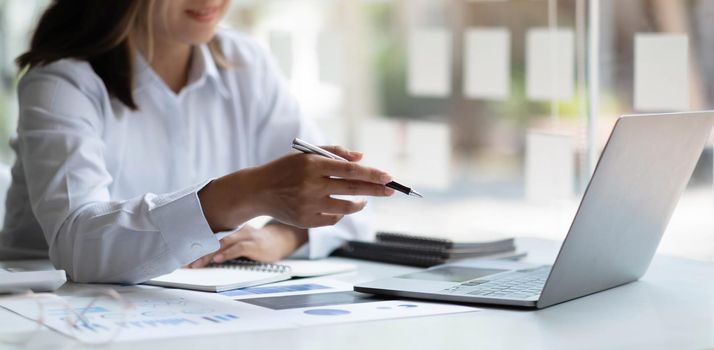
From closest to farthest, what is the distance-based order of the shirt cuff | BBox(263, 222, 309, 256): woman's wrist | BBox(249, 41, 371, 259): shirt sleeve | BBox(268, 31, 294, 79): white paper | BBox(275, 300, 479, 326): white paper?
BBox(275, 300, 479, 326): white paper, the shirt cuff, BBox(263, 222, 309, 256): woman's wrist, BBox(249, 41, 371, 259): shirt sleeve, BBox(268, 31, 294, 79): white paper

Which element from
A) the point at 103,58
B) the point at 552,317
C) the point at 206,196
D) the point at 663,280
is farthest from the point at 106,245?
the point at 663,280

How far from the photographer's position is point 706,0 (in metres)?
1.92

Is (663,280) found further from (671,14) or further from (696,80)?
(671,14)

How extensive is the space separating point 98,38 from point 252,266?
530mm

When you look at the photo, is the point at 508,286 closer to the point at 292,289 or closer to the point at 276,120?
the point at 292,289

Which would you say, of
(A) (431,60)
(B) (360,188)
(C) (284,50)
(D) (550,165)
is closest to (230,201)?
(B) (360,188)

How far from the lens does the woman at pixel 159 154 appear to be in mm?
1425

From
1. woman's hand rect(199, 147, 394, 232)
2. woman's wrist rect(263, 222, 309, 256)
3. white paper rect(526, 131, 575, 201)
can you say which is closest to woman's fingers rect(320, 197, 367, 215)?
woman's hand rect(199, 147, 394, 232)

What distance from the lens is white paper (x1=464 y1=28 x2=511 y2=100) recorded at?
2.56 metres

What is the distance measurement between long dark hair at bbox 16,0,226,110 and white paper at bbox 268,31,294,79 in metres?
1.26

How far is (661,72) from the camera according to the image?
1.98 meters

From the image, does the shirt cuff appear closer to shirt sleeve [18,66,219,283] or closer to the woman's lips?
shirt sleeve [18,66,219,283]

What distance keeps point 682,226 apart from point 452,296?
0.79 meters

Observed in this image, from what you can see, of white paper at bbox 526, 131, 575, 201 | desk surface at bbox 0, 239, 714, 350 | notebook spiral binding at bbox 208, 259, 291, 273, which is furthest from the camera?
white paper at bbox 526, 131, 575, 201
